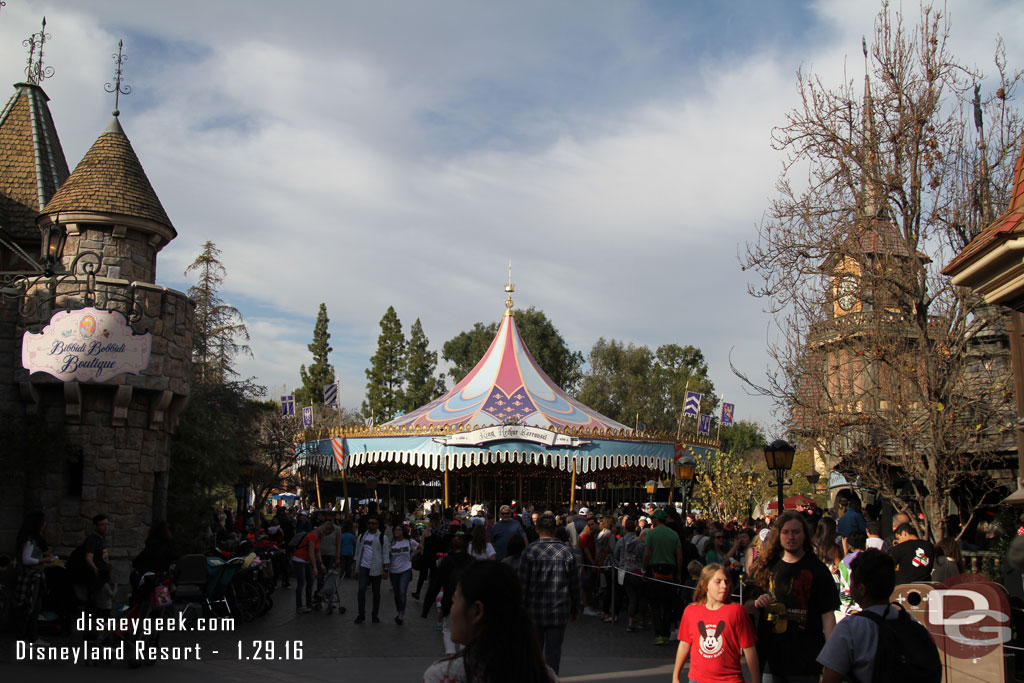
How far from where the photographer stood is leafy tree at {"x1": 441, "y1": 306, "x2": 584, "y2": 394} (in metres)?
60.5

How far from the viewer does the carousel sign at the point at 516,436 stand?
26.1 meters

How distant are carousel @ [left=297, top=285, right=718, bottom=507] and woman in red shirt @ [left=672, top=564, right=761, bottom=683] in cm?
2041

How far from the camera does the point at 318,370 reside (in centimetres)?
6725

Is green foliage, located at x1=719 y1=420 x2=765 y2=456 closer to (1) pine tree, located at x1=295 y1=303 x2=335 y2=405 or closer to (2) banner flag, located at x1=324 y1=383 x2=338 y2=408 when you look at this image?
(1) pine tree, located at x1=295 y1=303 x2=335 y2=405

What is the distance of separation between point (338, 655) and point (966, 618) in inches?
249

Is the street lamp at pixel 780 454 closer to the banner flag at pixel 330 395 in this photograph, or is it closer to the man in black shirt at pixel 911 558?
the man in black shirt at pixel 911 558

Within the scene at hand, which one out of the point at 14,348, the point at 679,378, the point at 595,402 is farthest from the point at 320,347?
the point at 14,348

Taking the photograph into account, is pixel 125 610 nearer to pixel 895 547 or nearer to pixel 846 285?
pixel 895 547

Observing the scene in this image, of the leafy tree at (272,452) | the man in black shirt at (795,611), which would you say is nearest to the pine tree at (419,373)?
the leafy tree at (272,452)

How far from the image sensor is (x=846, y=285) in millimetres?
13758

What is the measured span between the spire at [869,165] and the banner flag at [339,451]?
18127mm

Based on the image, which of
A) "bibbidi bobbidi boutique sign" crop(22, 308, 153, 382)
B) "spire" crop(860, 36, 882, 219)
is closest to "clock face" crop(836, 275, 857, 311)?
"spire" crop(860, 36, 882, 219)

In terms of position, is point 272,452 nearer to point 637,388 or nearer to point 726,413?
point 726,413

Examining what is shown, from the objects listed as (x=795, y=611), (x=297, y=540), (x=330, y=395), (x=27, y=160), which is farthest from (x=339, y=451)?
(x=795, y=611)
